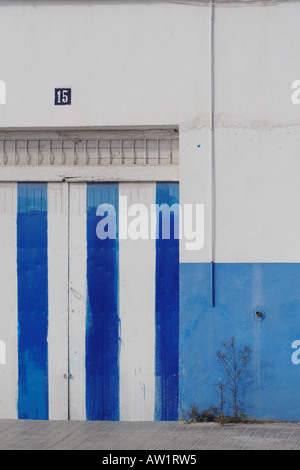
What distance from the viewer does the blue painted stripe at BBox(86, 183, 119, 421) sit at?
9.72m

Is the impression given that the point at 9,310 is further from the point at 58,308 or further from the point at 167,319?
the point at 167,319

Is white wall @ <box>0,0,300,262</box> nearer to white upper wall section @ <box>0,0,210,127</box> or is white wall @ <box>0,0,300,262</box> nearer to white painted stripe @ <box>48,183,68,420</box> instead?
white upper wall section @ <box>0,0,210,127</box>

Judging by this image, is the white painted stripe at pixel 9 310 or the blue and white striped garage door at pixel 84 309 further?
the white painted stripe at pixel 9 310

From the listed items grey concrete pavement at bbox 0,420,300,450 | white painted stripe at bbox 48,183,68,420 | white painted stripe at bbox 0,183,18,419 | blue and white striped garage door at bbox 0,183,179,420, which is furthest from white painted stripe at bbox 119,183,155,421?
white painted stripe at bbox 0,183,18,419

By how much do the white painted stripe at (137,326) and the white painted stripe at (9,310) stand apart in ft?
3.68

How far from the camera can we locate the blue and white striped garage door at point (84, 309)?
381 inches

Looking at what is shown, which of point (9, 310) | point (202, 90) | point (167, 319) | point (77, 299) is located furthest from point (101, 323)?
point (202, 90)

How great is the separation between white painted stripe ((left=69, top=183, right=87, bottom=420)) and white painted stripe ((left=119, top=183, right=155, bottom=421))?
0.40 meters

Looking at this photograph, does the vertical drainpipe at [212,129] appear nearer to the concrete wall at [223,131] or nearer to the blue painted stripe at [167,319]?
the concrete wall at [223,131]

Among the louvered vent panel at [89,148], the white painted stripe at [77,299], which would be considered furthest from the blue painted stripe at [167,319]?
the white painted stripe at [77,299]

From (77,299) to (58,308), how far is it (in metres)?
0.22

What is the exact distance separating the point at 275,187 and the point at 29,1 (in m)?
3.14

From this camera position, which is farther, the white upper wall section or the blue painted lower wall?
the white upper wall section

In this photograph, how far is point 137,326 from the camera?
31.8 ft
